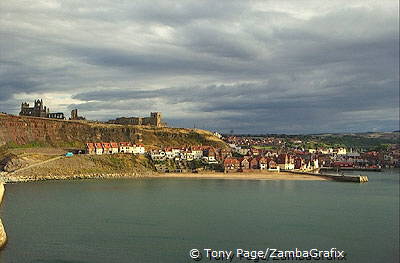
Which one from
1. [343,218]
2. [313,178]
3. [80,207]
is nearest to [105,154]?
[313,178]

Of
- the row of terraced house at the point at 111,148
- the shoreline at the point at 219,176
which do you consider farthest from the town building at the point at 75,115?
the shoreline at the point at 219,176

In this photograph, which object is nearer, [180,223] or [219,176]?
[180,223]

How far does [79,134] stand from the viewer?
10956 cm

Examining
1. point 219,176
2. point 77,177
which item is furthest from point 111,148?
point 219,176

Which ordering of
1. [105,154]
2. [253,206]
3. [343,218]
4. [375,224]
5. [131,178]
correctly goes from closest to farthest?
1. [375,224]
2. [343,218]
3. [253,206]
4. [131,178]
5. [105,154]

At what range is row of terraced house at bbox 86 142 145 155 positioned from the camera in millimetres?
92062

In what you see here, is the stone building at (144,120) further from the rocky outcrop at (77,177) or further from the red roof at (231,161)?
the rocky outcrop at (77,177)

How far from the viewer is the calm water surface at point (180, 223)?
26.9m

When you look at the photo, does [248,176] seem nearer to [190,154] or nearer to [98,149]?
[190,154]

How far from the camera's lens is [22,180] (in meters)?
69.2

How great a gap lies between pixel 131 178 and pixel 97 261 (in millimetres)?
54617

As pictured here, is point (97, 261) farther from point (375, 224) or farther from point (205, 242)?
point (375, 224)

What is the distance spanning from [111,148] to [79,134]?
17.7 meters

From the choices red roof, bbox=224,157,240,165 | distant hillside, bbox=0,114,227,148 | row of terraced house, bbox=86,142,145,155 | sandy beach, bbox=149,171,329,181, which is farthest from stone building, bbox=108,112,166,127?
sandy beach, bbox=149,171,329,181
